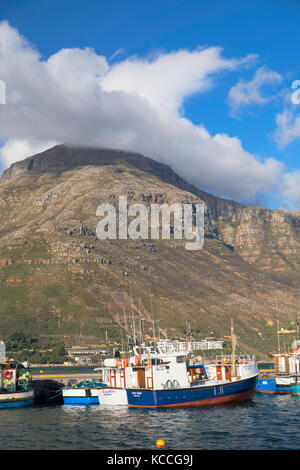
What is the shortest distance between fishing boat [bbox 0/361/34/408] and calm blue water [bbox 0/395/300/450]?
350 cm

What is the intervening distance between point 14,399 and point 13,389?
3480 millimetres

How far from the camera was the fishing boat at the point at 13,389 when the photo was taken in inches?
4055

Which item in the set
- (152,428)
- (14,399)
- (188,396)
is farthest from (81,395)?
(152,428)

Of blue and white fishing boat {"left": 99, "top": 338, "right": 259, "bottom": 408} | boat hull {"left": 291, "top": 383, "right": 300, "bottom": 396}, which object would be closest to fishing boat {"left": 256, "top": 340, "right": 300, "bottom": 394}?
boat hull {"left": 291, "top": 383, "right": 300, "bottom": 396}

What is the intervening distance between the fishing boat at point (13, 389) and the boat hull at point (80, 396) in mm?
7259

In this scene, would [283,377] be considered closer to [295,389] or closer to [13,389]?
[295,389]

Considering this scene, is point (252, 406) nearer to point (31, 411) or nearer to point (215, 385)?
point (215, 385)

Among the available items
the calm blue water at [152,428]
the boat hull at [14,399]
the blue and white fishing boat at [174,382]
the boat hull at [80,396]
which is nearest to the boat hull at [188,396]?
the blue and white fishing boat at [174,382]

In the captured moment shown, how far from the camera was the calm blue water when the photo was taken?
66.9 meters

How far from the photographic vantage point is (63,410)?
330 ft

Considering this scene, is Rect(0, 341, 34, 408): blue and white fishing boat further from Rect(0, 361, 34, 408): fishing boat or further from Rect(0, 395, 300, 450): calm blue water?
Rect(0, 395, 300, 450): calm blue water
